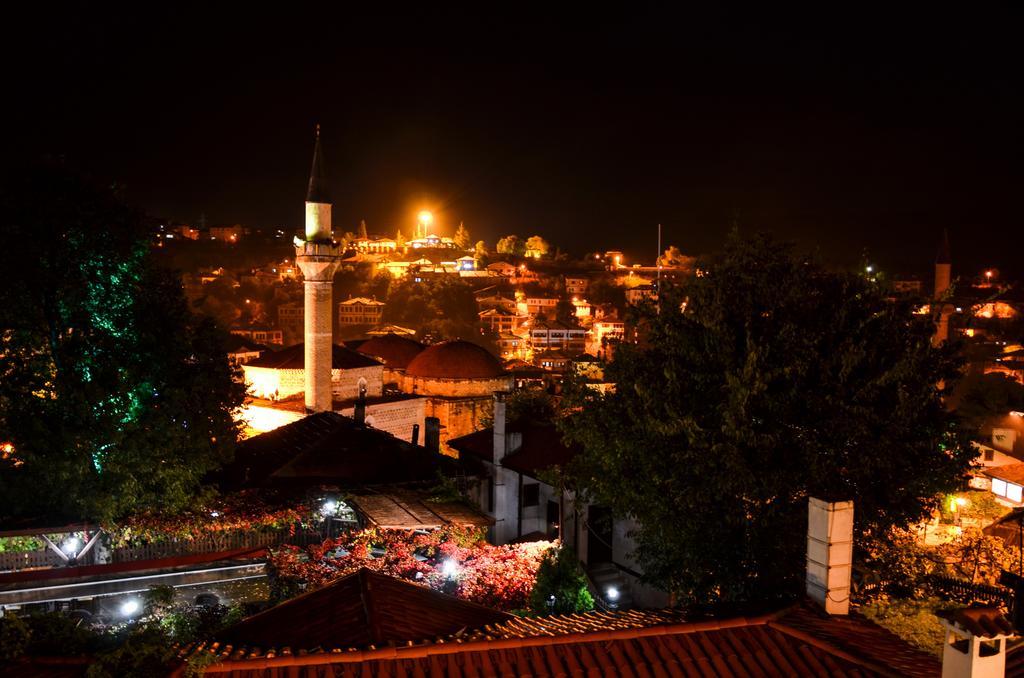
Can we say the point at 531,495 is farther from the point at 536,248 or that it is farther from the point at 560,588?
the point at 536,248

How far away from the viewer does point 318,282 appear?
24500mm

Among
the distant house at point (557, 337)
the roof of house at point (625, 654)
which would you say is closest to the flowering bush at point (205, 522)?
the roof of house at point (625, 654)

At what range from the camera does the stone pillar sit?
24359 mm

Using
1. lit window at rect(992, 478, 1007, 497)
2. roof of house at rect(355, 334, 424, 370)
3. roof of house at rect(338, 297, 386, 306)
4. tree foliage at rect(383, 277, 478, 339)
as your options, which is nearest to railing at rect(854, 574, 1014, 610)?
lit window at rect(992, 478, 1007, 497)

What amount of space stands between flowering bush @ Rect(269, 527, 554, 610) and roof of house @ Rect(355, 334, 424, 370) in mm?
23833

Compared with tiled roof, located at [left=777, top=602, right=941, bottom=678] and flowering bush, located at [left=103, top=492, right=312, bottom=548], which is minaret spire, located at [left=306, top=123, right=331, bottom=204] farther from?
tiled roof, located at [left=777, top=602, right=941, bottom=678]

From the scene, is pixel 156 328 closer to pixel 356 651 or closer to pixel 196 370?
pixel 196 370

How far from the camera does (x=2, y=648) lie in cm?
561

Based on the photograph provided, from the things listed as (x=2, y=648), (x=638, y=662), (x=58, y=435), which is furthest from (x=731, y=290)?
(x=58, y=435)

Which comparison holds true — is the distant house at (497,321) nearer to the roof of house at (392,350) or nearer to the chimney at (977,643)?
the roof of house at (392,350)

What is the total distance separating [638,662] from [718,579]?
350 cm

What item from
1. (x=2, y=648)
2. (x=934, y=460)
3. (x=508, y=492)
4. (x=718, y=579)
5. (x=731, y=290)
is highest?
(x=731, y=290)

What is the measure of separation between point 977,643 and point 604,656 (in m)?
2.40

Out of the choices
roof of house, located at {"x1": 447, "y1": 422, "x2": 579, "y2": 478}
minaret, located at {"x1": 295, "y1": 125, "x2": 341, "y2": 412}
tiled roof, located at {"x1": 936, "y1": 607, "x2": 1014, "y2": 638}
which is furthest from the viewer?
minaret, located at {"x1": 295, "y1": 125, "x2": 341, "y2": 412}
